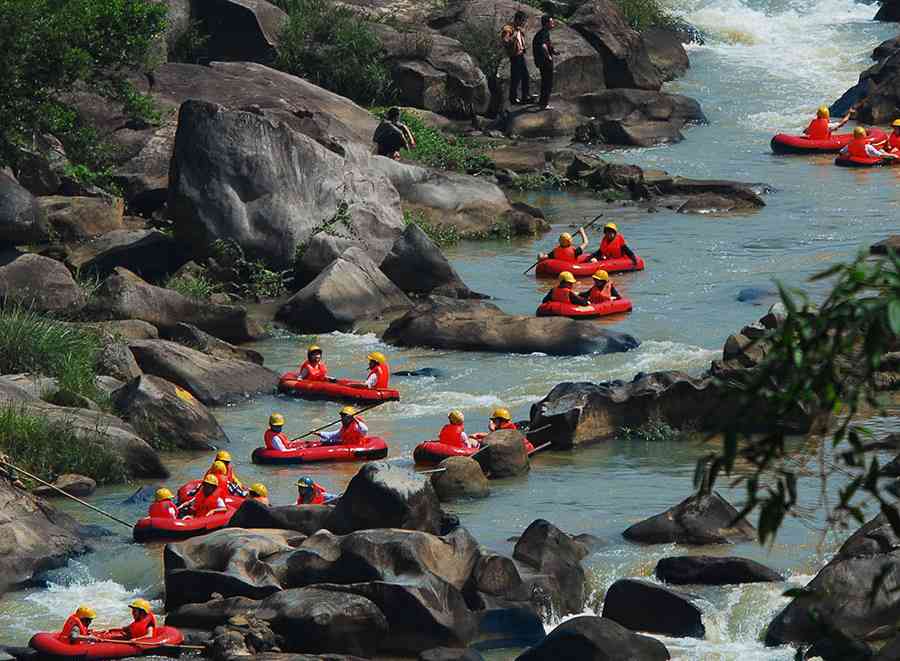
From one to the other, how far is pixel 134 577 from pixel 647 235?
57.5 feet

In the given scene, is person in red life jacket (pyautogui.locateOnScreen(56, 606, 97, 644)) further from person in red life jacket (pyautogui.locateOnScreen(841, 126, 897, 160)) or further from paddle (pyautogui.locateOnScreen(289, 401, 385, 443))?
person in red life jacket (pyautogui.locateOnScreen(841, 126, 897, 160))

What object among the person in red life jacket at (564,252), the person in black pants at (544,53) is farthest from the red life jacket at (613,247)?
the person in black pants at (544,53)

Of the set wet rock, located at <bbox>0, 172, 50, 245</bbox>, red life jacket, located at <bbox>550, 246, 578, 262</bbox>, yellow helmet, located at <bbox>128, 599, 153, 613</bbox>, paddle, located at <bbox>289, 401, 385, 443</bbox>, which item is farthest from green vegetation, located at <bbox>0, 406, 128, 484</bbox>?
red life jacket, located at <bbox>550, 246, 578, 262</bbox>

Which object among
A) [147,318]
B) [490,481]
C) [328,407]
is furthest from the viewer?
[147,318]

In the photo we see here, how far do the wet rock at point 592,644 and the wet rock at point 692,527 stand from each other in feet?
9.12

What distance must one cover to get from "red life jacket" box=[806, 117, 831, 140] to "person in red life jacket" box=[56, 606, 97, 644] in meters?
27.6

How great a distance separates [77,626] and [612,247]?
17.0 meters

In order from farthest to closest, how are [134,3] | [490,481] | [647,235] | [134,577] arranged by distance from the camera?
[647,235] → [134,3] → [490,481] → [134,577]

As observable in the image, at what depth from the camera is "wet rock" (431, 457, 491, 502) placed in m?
19.3

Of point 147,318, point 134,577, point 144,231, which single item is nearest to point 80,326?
point 147,318

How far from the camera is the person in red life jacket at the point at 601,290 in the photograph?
27.6 metres

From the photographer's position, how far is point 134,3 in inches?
1132

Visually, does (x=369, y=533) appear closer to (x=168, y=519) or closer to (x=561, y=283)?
(x=168, y=519)

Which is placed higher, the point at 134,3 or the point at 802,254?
the point at 134,3
